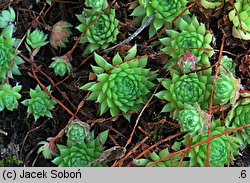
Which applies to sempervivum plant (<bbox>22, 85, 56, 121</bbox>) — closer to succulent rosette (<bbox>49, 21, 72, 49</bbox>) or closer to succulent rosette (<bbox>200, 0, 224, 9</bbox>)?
succulent rosette (<bbox>49, 21, 72, 49</bbox>)

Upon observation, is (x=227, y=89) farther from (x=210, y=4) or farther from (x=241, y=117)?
(x=210, y=4)

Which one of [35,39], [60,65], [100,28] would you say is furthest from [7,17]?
[100,28]

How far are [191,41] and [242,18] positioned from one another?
25 cm

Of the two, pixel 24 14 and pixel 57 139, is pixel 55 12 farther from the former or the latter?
pixel 57 139

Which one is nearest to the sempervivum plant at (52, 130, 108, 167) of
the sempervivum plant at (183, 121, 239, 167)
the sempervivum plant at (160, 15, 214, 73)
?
the sempervivum plant at (183, 121, 239, 167)

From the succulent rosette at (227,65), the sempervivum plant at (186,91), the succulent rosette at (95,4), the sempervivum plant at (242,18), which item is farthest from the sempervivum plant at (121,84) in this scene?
the sempervivum plant at (242,18)

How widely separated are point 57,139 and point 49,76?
0.99 feet

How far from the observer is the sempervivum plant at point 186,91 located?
6.63 ft

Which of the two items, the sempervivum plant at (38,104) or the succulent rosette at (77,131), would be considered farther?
the sempervivum plant at (38,104)

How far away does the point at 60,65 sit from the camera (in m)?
2.14

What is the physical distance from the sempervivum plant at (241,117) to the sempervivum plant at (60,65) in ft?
2.45

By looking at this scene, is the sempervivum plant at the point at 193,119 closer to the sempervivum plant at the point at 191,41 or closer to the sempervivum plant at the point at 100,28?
the sempervivum plant at the point at 191,41

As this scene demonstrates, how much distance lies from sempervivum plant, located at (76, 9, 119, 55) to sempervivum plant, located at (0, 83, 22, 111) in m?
0.38

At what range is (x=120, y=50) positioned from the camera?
2.16 m
